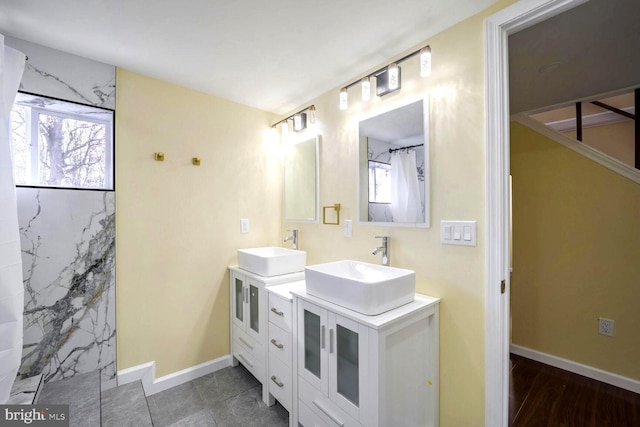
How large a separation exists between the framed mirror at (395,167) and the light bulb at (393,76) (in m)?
0.13

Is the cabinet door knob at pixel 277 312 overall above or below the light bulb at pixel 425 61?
below

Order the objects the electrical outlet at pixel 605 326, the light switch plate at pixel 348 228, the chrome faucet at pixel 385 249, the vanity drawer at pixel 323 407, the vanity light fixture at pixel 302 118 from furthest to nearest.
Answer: the vanity light fixture at pixel 302 118 < the electrical outlet at pixel 605 326 < the light switch plate at pixel 348 228 < the chrome faucet at pixel 385 249 < the vanity drawer at pixel 323 407

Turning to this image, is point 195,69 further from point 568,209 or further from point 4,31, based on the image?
point 568,209

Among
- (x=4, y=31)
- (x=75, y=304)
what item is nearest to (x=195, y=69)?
(x=4, y=31)

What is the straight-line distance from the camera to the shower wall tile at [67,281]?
1.53 metres

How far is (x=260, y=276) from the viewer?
196 centimetres

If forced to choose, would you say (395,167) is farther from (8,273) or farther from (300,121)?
(8,273)

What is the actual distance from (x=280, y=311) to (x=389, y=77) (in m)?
1.56

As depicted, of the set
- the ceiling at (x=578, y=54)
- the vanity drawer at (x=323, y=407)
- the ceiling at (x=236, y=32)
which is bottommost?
the vanity drawer at (x=323, y=407)

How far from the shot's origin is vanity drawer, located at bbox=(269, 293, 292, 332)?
1.62 metres

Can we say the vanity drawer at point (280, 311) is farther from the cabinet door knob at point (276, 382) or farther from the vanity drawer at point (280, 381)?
the cabinet door knob at point (276, 382)

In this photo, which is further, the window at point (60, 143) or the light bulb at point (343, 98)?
the light bulb at point (343, 98)

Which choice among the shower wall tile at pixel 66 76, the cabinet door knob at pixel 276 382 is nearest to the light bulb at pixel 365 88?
the shower wall tile at pixel 66 76

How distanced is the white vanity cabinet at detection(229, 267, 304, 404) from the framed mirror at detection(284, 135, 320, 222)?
55 centimetres
